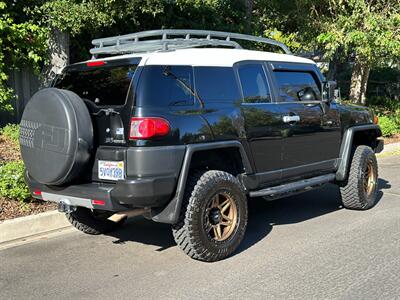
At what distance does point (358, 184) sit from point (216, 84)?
8.82ft

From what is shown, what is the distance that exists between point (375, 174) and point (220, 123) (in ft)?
10.4

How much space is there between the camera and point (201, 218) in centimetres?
463

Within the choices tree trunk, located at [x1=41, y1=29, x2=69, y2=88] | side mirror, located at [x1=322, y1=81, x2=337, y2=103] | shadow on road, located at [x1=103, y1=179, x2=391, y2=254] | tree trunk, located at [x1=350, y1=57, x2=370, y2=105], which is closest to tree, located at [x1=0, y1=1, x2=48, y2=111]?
tree trunk, located at [x1=41, y1=29, x2=69, y2=88]

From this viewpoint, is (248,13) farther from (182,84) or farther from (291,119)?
(182,84)

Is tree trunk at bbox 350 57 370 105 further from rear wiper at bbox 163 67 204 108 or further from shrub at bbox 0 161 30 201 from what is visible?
shrub at bbox 0 161 30 201

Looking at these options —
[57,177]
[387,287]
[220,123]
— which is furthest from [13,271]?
[387,287]

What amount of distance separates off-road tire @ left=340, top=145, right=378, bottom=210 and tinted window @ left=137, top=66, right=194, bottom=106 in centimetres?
293

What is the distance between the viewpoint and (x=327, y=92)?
6352 mm

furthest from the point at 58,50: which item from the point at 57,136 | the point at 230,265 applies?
the point at 230,265

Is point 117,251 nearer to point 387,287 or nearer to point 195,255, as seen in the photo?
point 195,255

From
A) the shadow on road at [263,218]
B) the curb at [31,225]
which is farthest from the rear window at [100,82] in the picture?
the shadow on road at [263,218]

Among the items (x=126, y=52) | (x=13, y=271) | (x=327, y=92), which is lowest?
(x=13, y=271)

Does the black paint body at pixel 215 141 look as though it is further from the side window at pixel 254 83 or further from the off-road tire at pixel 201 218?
the off-road tire at pixel 201 218

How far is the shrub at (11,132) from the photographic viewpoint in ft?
30.4
